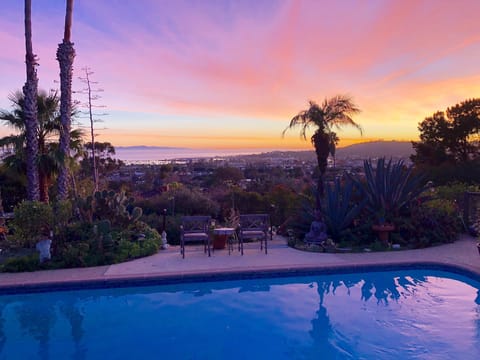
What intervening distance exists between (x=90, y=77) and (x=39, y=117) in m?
2.34

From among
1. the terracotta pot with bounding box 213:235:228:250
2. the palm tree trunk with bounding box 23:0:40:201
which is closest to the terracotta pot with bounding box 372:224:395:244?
the terracotta pot with bounding box 213:235:228:250

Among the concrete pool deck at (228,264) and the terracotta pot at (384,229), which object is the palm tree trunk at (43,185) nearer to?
the concrete pool deck at (228,264)

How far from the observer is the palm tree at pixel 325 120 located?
1099 centimetres

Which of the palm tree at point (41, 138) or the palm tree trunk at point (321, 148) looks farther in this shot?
the palm tree trunk at point (321, 148)

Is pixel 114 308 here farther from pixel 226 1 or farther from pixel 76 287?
pixel 226 1

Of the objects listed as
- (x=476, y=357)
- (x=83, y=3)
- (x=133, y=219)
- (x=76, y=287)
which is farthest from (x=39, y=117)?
(x=476, y=357)

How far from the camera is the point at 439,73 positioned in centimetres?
1298

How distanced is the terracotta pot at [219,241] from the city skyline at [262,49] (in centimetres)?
406

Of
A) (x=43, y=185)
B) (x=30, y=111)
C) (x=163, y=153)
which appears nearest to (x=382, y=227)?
(x=43, y=185)

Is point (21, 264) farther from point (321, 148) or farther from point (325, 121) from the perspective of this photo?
point (325, 121)

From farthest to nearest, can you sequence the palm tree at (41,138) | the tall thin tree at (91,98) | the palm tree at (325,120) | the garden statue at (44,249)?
the tall thin tree at (91,98) → the palm tree at (325,120) → the palm tree at (41,138) → the garden statue at (44,249)

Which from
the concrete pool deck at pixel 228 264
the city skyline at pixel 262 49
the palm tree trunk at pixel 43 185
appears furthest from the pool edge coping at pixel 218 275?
the city skyline at pixel 262 49

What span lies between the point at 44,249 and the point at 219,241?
3.34 m

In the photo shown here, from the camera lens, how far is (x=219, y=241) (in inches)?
332
